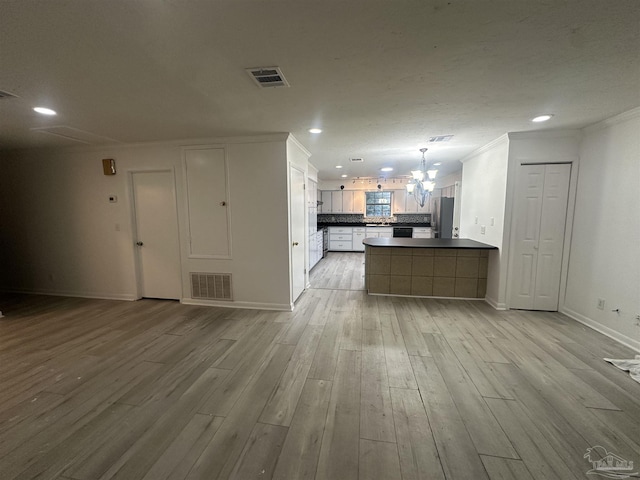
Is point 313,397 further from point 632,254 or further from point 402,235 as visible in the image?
point 402,235

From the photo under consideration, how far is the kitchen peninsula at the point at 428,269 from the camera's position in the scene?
4.12 m

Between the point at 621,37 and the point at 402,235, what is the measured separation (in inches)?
253

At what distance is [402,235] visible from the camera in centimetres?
779

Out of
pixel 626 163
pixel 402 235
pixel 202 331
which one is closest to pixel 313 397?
pixel 202 331

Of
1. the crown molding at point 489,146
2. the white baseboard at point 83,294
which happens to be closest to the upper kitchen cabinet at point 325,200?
the crown molding at point 489,146

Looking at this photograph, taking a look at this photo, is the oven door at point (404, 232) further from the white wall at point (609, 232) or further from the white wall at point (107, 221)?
the white wall at point (107, 221)

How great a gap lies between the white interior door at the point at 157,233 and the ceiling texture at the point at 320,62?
1007 mm

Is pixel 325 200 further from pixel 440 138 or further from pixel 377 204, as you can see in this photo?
pixel 440 138

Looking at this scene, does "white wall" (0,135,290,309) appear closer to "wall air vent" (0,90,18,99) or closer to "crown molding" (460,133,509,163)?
"wall air vent" (0,90,18,99)

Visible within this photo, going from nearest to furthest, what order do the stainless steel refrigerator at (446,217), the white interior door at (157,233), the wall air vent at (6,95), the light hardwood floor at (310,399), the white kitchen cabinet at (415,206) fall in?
1. the light hardwood floor at (310,399)
2. the wall air vent at (6,95)
3. the white interior door at (157,233)
4. the stainless steel refrigerator at (446,217)
5. the white kitchen cabinet at (415,206)

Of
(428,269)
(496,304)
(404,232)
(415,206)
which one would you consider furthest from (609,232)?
(415,206)

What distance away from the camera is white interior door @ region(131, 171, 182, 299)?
394 centimetres

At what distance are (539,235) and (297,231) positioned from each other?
11.6 ft

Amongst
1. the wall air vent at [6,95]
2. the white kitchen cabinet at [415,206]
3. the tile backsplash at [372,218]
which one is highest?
the wall air vent at [6,95]
